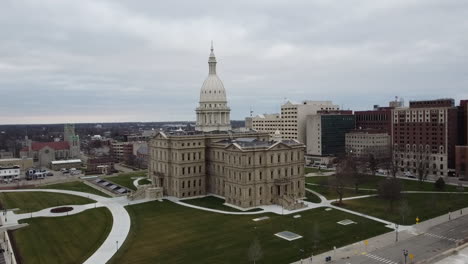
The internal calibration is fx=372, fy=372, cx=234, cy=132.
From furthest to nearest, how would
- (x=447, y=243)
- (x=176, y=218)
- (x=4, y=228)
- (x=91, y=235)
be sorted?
(x=176, y=218) → (x=4, y=228) → (x=91, y=235) → (x=447, y=243)

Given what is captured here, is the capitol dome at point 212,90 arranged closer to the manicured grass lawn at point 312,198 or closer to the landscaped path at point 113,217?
the landscaped path at point 113,217

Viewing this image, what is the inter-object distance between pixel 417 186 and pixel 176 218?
71.4 m

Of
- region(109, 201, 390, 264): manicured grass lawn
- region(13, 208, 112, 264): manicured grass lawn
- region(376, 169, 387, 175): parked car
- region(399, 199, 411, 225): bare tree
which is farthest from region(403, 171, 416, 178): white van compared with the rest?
region(13, 208, 112, 264): manicured grass lawn

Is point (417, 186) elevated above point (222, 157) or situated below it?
below

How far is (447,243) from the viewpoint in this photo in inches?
2379

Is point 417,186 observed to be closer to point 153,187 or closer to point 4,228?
point 153,187

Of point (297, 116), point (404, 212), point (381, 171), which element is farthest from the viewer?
point (297, 116)

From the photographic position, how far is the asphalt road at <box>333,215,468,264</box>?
5416cm

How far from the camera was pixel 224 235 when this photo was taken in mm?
66688

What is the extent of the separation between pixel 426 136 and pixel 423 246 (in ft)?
273

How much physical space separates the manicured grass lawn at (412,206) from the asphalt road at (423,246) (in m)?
6.11

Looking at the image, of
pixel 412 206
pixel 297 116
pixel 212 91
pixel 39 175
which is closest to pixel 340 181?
pixel 412 206

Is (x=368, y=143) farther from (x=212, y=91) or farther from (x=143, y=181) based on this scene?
(x=143, y=181)

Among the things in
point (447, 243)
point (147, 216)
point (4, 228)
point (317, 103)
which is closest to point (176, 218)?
point (147, 216)
